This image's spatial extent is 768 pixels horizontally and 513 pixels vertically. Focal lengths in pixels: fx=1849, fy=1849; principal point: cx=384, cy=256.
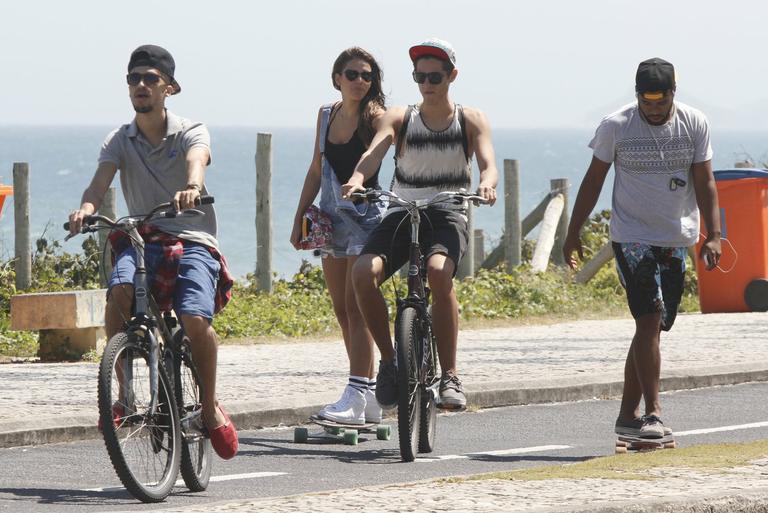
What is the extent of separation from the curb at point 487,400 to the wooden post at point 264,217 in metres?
7.07

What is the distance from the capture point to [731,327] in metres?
16.2

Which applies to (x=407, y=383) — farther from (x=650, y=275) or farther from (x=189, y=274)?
(x=189, y=274)

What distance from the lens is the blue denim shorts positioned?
7.41 metres

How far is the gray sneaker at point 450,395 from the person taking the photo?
888cm

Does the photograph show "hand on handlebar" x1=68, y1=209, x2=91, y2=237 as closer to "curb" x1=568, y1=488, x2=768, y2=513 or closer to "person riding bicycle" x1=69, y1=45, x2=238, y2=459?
"person riding bicycle" x1=69, y1=45, x2=238, y2=459

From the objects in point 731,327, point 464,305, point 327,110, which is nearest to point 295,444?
point 327,110

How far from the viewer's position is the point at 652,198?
28.5 ft

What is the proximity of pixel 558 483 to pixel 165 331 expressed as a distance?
1.77 m

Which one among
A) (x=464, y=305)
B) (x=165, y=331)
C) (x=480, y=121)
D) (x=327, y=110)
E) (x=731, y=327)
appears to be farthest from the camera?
(x=464, y=305)

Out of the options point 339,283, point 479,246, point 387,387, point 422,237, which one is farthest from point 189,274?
point 479,246

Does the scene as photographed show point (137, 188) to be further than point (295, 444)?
No

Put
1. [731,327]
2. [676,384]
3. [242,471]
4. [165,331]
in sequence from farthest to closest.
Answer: [731,327], [676,384], [242,471], [165,331]

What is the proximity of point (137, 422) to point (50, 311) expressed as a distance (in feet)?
19.8

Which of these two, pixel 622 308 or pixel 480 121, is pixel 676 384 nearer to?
pixel 480 121
